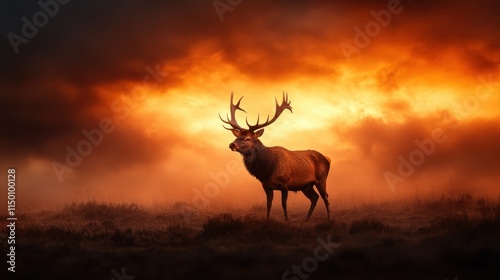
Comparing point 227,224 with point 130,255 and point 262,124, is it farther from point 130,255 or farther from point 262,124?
point 262,124

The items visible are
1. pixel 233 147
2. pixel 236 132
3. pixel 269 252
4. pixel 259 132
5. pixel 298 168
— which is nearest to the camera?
pixel 269 252

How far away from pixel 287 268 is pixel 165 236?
3.85 meters

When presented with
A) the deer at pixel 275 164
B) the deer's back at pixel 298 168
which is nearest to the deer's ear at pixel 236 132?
the deer at pixel 275 164

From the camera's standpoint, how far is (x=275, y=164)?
18.8 m

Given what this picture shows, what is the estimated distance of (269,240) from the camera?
41.7 feet

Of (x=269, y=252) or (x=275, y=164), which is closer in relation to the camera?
(x=269, y=252)

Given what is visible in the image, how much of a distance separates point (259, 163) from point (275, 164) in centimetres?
50

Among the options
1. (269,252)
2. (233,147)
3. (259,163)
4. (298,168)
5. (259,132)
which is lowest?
(269,252)

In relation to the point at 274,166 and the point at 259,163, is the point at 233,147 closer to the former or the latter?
the point at 259,163

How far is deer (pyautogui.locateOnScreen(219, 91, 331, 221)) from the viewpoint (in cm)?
1853

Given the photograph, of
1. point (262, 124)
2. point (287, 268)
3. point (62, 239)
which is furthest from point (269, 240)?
point (262, 124)

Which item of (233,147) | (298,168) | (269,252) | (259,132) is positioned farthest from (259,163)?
(269,252)

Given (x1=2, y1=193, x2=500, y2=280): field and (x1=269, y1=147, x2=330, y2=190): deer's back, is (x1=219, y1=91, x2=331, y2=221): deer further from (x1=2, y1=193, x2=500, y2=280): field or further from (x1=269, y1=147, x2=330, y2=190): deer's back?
(x1=2, y1=193, x2=500, y2=280): field

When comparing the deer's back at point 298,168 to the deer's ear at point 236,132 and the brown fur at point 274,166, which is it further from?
the deer's ear at point 236,132
